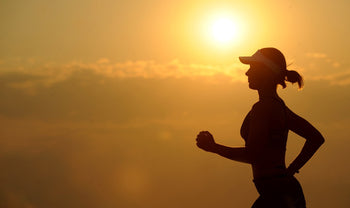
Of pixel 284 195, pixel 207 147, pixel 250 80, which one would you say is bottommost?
pixel 284 195

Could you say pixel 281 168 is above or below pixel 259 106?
below

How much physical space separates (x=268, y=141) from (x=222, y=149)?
15.2 inches

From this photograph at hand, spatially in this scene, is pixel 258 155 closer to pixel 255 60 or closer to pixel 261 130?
pixel 261 130

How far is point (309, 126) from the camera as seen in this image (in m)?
7.88

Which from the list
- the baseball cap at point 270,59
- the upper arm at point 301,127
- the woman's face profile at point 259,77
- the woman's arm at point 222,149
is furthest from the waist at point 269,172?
the baseball cap at point 270,59

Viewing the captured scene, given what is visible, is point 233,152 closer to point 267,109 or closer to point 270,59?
point 267,109

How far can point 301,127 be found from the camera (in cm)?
784

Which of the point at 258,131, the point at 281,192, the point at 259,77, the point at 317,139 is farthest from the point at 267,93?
the point at 281,192

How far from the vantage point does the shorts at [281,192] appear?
758cm

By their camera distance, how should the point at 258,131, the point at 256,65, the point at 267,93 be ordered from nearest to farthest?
the point at 258,131
the point at 267,93
the point at 256,65

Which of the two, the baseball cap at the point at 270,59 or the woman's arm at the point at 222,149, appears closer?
the woman's arm at the point at 222,149

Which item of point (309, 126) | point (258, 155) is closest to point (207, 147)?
point (258, 155)

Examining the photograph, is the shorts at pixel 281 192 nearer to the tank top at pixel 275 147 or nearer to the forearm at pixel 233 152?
the tank top at pixel 275 147

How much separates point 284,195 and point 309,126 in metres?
0.68
